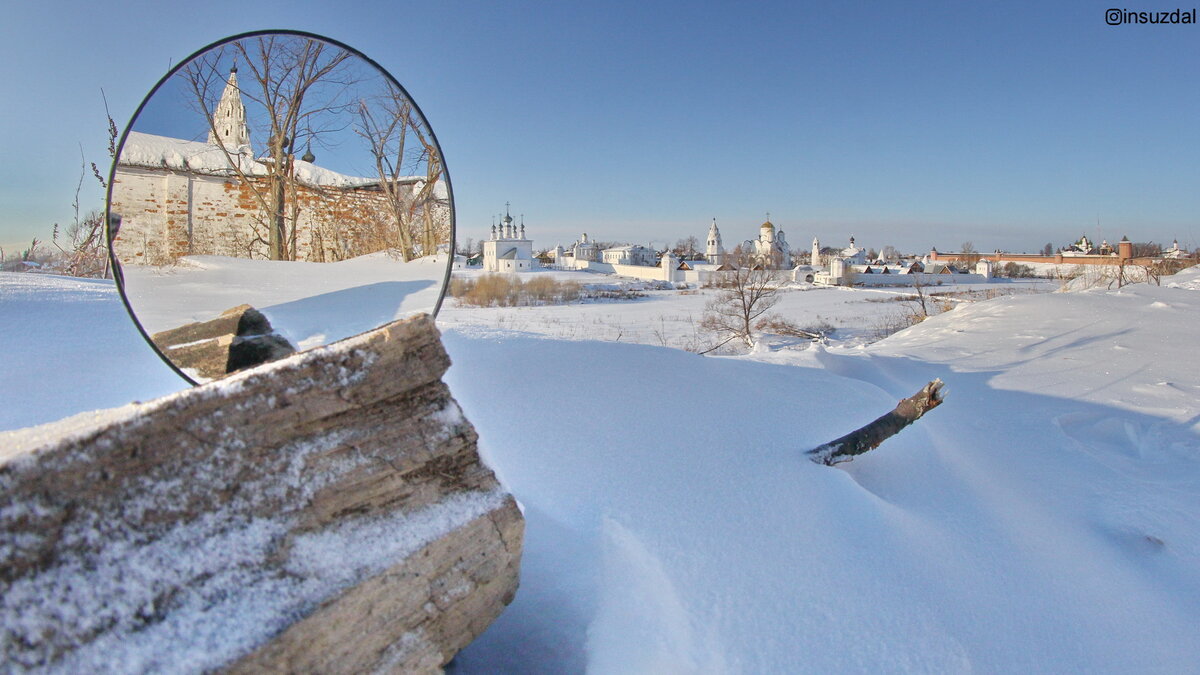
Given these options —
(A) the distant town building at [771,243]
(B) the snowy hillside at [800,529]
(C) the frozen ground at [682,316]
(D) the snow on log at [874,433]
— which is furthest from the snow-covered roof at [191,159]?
(A) the distant town building at [771,243]

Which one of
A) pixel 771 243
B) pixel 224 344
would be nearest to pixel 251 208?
pixel 224 344

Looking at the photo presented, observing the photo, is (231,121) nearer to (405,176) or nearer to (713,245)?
(405,176)

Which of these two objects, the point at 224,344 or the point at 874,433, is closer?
the point at 224,344

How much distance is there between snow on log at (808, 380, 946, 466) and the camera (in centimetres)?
302

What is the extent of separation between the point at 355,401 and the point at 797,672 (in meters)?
1.47

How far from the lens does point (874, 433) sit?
337cm

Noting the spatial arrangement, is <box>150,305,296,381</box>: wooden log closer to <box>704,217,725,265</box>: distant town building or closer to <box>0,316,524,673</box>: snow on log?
<box>0,316,524,673</box>: snow on log

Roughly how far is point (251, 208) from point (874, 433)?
3.28 m

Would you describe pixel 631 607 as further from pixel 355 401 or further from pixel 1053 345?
pixel 1053 345

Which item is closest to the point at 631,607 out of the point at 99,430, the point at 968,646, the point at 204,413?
the point at 968,646

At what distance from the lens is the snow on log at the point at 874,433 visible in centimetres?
302

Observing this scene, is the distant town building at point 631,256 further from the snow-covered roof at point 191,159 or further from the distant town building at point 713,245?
the snow-covered roof at point 191,159

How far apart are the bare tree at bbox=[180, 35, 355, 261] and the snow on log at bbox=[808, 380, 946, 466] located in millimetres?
2577

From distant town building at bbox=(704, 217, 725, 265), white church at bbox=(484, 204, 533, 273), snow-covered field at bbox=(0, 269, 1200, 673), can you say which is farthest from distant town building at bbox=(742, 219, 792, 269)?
snow-covered field at bbox=(0, 269, 1200, 673)
